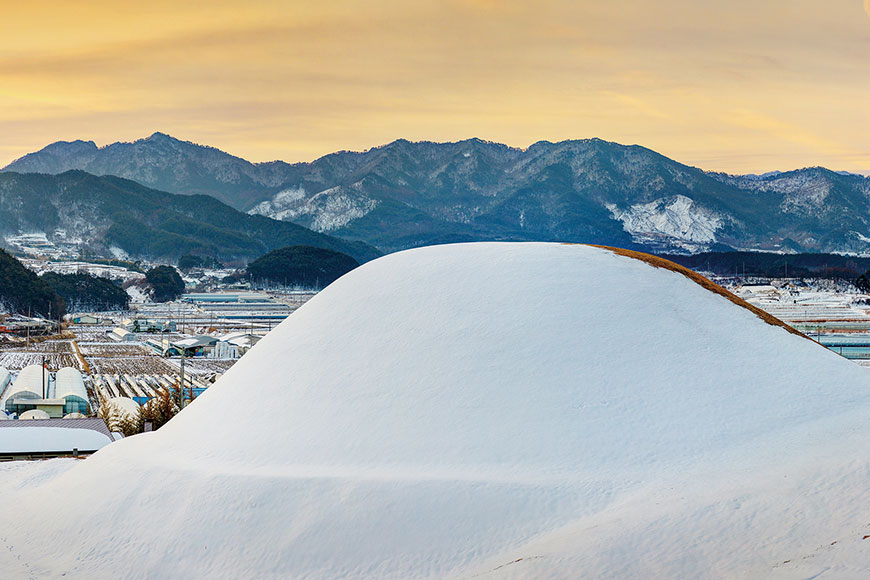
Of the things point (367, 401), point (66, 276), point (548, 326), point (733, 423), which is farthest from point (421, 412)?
point (66, 276)

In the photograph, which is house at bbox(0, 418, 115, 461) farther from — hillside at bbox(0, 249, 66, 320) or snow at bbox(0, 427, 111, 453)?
hillside at bbox(0, 249, 66, 320)

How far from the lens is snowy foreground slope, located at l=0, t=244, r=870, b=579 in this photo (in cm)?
1180

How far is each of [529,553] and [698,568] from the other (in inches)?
93.4

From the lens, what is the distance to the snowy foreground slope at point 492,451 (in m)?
11.8

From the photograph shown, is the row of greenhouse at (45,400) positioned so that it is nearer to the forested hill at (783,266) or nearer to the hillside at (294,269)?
the hillside at (294,269)

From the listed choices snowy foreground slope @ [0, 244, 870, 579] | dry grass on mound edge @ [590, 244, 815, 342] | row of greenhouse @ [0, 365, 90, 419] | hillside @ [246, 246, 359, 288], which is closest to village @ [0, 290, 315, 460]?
row of greenhouse @ [0, 365, 90, 419]

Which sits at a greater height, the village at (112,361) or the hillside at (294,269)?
the hillside at (294,269)

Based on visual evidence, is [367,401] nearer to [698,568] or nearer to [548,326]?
[548,326]

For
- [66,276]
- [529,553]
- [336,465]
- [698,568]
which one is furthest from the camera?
[66,276]

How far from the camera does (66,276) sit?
13562 centimetres

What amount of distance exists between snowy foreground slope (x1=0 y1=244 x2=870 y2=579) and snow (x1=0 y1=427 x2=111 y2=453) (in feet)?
17.5

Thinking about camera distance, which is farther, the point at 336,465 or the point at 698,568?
the point at 336,465

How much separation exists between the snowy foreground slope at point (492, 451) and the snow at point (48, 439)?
5.35m

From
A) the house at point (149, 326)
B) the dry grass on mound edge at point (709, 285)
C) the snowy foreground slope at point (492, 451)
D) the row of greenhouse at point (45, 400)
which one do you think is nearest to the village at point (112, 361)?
the row of greenhouse at point (45, 400)
